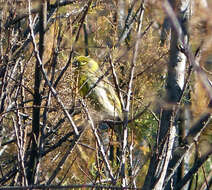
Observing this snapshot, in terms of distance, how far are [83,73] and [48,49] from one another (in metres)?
0.64

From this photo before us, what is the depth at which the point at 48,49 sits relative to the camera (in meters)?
5.23

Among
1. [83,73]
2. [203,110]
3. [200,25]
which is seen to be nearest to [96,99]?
[83,73]

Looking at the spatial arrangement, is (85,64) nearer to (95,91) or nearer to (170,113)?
(95,91)

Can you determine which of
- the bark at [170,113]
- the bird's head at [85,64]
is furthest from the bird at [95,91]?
the bark at [170,113]

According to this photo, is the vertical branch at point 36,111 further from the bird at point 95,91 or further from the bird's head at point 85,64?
the bird's head at point 85,64

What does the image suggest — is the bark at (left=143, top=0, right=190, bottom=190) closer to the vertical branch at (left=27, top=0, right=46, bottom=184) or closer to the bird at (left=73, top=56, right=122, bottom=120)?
the vertical branch at (left=27, top=0, right=46, bottom=184)

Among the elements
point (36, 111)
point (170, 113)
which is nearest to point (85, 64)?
point (36, 111)

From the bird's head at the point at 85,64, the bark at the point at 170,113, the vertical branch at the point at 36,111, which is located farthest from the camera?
the bird's head at the point at 85,64

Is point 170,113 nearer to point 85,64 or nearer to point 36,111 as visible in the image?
point 36,111

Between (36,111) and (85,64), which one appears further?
(85,64)

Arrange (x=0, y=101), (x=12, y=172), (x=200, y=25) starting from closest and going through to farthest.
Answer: (x=200, y=25) → (x=0, y=101) → (x=12, y=172)

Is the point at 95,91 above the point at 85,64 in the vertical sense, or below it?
below

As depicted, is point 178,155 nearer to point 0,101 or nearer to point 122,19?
point 0,101

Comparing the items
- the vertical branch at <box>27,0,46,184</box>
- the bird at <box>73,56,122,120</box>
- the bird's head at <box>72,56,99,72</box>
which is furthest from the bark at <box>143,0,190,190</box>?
the bird's head at <box>72,56,99,72</box>
